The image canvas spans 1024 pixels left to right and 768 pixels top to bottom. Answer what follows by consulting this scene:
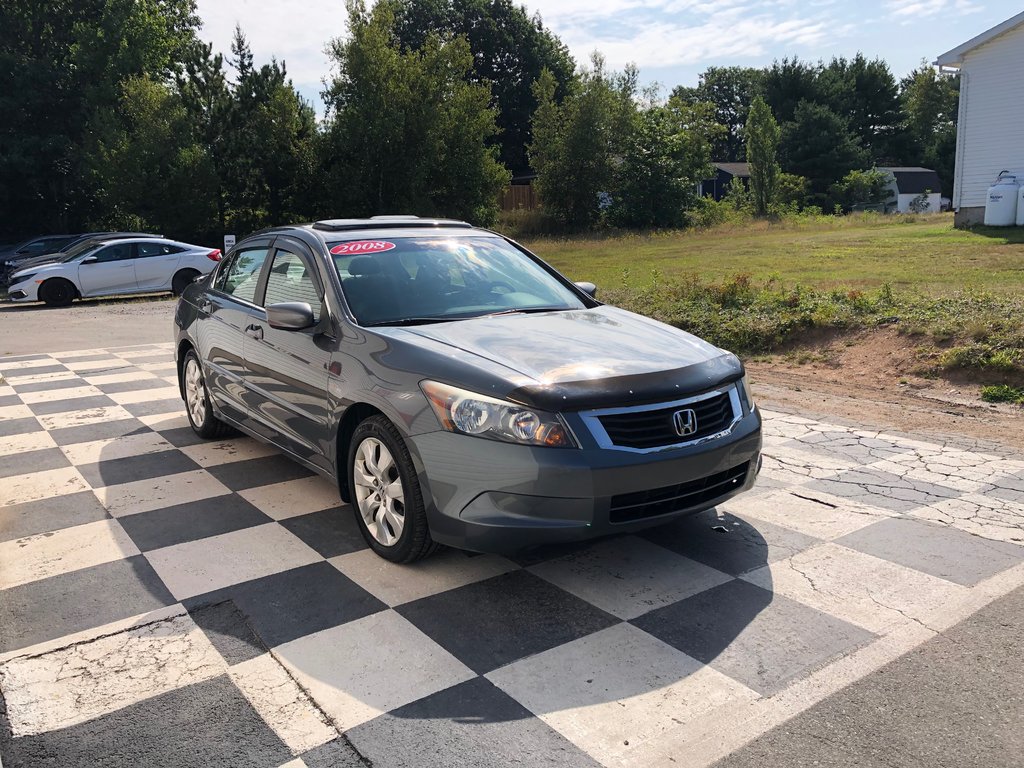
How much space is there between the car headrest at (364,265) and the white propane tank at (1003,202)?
23.9m

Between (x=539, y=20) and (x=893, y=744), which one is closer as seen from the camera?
(x=893, y=744)

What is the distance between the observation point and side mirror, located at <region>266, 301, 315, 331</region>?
4562 mm

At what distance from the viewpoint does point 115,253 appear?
62.2 feet

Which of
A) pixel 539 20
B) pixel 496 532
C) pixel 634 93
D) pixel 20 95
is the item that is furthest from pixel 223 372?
pixel 539 20

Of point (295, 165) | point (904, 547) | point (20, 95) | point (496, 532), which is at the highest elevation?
point (20, 95)

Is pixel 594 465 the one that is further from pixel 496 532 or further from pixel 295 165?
pixel 295 165

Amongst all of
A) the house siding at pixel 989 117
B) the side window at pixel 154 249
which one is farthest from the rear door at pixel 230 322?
the house siding at pixel 989 117

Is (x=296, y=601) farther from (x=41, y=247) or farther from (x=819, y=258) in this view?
(x=41, y=247)

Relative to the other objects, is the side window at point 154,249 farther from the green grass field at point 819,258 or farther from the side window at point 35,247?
the green grass field at point 819,258

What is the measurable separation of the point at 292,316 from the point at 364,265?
556 mm

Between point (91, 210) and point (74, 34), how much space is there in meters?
5.98

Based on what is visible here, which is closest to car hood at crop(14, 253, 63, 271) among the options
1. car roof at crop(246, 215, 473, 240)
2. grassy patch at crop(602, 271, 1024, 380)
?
grassy patch at crop(602, 271, 1024, 380)

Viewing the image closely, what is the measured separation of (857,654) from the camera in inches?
128

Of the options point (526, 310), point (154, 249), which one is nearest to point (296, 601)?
point (526, 310)
